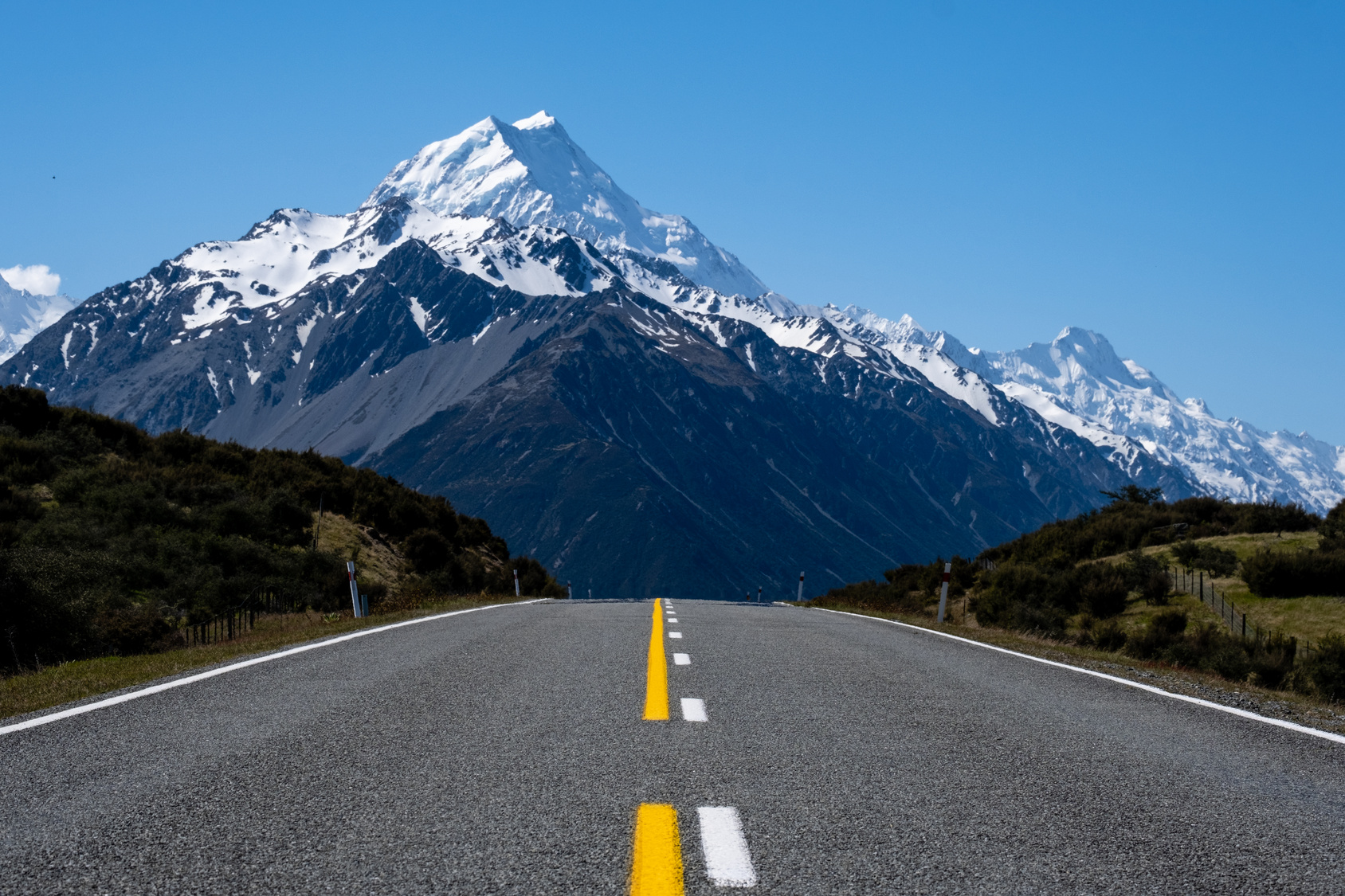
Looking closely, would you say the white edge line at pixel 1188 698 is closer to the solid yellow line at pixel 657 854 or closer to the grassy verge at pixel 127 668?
the solid yellow line at pixel 657 854

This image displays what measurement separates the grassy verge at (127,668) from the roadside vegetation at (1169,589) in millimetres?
11197

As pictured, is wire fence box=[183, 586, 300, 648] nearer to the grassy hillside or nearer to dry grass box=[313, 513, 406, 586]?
the grassy hillside

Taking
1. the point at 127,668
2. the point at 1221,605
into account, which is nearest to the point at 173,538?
the point at 127,668

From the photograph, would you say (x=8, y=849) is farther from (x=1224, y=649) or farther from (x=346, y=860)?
(x=1224, y=649)

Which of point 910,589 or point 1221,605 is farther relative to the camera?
point 910,589

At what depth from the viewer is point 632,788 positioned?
527 centimetres

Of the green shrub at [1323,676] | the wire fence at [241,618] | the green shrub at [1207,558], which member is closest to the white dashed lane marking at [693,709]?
the wire fence at [241,618]

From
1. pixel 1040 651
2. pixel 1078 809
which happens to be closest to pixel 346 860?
pixel 1078 809

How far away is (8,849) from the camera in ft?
13.7

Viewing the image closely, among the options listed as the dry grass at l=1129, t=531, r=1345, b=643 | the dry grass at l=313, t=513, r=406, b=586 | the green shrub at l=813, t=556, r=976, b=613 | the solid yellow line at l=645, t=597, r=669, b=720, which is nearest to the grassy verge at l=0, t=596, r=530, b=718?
the solid yellow line at l=645, t=597, r=669, b=720

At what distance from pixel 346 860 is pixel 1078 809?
3.32 m

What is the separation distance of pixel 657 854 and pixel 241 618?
15196mm

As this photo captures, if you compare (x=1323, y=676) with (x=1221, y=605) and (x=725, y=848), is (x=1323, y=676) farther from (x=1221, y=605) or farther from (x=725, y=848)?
(x=725, y=848)

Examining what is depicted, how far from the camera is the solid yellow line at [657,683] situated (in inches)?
298
